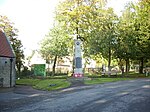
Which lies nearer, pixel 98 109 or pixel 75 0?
pixel 98 109

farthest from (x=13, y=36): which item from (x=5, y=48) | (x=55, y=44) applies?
(x=5, y=48)

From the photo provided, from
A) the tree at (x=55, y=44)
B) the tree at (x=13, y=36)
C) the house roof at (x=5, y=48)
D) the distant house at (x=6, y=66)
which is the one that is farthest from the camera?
the tree at (x=13, y=36)

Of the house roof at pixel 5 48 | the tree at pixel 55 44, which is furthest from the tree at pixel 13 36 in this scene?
the house roof at pixel 5 48

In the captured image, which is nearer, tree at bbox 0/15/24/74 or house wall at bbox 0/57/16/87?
house wall at bbox 0/57/16/87

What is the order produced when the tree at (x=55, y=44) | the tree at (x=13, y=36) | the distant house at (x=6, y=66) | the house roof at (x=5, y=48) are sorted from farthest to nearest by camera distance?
the tree at (x=13, y=36) < the tree at (x=55, y=44) < the house roof at (x=5, y=48) < the distant house at (x=6, y=66)

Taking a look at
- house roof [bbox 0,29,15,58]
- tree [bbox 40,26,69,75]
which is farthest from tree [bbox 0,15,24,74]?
house roof [bbox 0,29,15,58]

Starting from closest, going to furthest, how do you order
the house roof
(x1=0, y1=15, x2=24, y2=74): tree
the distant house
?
the distant house < the house roof < (x1=0, y1=15, x2=24, y2=74): tree

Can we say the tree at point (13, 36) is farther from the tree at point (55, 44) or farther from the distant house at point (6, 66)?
the distant house at point (6, 66)

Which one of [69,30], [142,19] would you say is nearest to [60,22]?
[69,30]

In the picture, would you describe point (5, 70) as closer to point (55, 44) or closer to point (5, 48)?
point (5, 48)

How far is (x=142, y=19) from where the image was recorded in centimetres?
4600

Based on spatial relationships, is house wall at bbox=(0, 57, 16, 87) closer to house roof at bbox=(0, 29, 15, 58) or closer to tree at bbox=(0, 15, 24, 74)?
house roof at bbox=(0, 29, 15, 58)

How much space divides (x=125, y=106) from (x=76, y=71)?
17842 millimetres

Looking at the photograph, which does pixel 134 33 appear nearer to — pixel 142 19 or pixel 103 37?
pixel 142 19
